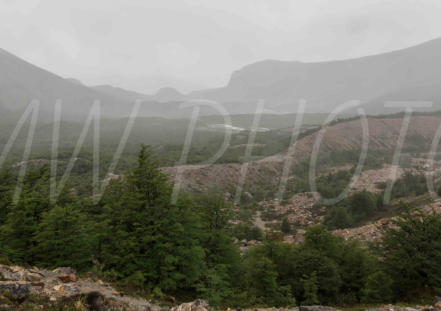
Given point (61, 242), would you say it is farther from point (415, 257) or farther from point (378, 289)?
point (415, 257)

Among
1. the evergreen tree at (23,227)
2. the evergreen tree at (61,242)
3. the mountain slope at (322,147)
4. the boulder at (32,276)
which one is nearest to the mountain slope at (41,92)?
the mountain slope at (322,147)

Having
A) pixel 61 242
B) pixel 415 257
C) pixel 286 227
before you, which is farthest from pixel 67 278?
pixel 286 227

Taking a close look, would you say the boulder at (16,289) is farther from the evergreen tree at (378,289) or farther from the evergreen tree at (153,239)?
the evergreen tree at (378,289)

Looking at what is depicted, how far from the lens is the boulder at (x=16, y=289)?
4.92 meters

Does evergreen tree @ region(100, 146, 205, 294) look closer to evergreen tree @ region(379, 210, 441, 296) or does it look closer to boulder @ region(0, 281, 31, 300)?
boulder @ region(0, 281, 31, 300)

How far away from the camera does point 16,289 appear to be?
504 centimetres

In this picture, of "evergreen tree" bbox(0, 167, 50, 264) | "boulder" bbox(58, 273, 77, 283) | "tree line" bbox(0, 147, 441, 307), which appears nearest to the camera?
"boulder" bbox(58, 273, 77, 283)

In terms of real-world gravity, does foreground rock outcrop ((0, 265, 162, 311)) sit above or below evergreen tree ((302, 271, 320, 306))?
above

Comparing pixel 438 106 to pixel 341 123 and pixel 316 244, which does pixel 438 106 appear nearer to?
pixel 341 123

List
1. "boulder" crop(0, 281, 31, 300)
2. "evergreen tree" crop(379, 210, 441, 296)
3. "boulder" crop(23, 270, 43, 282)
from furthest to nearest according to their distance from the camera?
"evergreen tree" crop(379, 210, 441, 296)
"boulder" crop(23, 270, 43, 282)
"boulder" crop(0, 281, 31, 300)

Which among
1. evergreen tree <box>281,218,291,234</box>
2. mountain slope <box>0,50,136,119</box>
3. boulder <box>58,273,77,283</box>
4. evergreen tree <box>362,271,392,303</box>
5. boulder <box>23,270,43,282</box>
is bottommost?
evergreen tree <box>281,218,291,234</box>

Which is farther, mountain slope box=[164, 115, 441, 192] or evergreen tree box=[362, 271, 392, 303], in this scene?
mountain slope box=[164, 115, 441, 192]

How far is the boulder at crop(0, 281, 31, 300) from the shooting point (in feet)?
16.1

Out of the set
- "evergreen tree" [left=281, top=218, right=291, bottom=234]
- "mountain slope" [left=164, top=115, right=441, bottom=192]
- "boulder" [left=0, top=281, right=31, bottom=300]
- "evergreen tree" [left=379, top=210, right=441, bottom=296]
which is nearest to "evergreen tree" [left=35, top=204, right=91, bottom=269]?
"boulder" [left=0, top=281, right=31, bottom=300]
